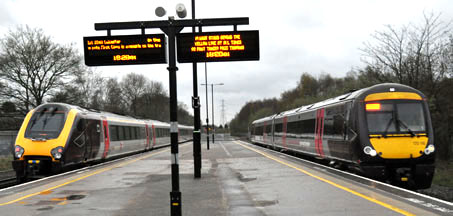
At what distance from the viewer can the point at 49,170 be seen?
Result: 48.9ft

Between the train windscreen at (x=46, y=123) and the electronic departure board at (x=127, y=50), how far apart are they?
28.0ft

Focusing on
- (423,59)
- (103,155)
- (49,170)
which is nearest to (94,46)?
(49,170)

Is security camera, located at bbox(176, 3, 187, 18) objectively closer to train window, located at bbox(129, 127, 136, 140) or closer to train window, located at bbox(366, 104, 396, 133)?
train window, located at bbox(366, 104, 396, 133)

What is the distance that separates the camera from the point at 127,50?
7.56 m

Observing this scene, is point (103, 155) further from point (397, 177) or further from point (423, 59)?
point (423, 59)

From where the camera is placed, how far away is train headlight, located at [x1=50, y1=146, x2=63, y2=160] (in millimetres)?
14711

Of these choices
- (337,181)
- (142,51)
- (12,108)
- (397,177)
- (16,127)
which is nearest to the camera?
(142,51)

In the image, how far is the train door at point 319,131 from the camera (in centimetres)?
1688

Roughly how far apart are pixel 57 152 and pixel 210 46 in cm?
945

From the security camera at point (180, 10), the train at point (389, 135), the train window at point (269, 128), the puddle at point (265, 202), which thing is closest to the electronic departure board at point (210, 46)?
the security camera at point (180, 10)

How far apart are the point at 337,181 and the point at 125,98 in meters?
73.9

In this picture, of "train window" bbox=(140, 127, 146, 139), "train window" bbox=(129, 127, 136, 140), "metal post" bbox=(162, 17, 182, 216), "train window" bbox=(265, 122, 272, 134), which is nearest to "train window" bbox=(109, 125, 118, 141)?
"train window" bbox=(129, 127, 136, 140)

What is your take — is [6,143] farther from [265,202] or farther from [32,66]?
[265,202]

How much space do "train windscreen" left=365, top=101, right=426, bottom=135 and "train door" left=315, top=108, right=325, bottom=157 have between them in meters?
4.48
